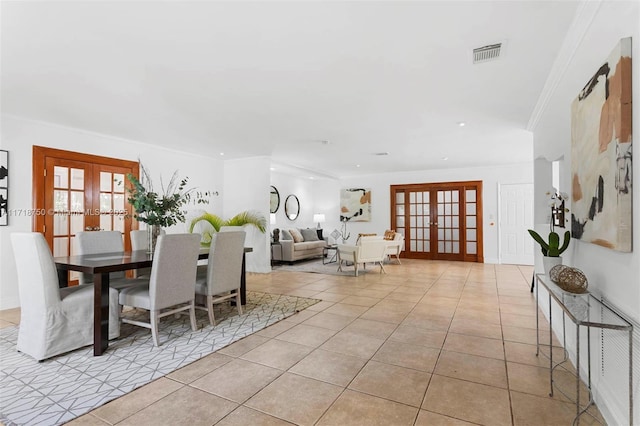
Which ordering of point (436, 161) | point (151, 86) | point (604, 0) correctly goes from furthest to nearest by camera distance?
point (436, 161)
point (151, 86)
point (604, 0)

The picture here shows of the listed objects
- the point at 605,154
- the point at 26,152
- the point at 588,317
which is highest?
the point at 26,152

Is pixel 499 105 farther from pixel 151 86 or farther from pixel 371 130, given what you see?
pixel 151 86

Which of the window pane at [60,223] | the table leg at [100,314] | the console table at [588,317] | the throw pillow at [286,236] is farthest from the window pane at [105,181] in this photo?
the console table at [588,317]

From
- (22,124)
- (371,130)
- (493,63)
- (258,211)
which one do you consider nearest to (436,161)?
(371,130)

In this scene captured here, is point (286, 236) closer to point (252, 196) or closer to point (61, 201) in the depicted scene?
point (252, 196)

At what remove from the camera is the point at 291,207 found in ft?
31.5

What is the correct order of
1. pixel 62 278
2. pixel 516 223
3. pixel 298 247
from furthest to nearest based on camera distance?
pixel 298 247 < pixel 516 223 < pixel 62 278

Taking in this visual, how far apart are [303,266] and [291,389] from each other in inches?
216

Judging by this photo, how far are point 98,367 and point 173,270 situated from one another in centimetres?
88

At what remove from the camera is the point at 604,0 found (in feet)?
6.01

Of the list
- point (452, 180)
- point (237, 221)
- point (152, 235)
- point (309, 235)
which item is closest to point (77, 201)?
point (152, 235)

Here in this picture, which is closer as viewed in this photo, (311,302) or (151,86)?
(151,86)

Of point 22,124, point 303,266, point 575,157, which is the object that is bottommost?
point 303,266

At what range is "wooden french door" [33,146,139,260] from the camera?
4.35 m
